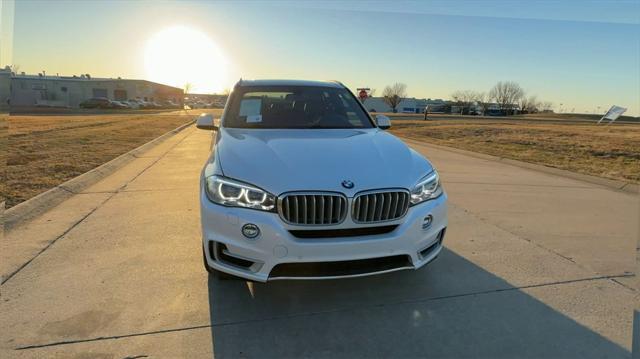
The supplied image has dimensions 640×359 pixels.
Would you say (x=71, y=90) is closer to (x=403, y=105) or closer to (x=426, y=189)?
(x=403, y=105)

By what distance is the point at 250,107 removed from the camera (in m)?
4.79

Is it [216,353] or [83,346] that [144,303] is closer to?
[83,346]

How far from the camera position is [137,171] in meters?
8.87

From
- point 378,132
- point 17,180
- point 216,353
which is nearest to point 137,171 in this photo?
point 17,180

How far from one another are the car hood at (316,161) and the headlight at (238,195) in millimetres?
46

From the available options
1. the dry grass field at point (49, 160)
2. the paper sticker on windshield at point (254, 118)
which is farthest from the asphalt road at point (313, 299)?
the dry grass field at point (49, 160)

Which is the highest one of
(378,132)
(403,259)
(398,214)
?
(378,132)

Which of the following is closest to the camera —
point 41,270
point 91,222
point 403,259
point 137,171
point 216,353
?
point 216,353

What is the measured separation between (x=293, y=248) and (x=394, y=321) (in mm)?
898

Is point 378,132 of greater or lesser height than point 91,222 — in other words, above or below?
above

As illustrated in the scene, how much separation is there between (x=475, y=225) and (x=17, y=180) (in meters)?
7.03

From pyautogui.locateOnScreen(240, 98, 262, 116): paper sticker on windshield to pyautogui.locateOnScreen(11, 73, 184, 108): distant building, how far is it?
200 feet

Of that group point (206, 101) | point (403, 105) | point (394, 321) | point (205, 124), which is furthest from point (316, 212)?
point (206, 101)

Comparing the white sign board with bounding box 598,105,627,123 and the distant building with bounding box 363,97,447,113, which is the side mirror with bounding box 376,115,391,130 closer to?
the white sign board with bounding box 598,105,627,123
